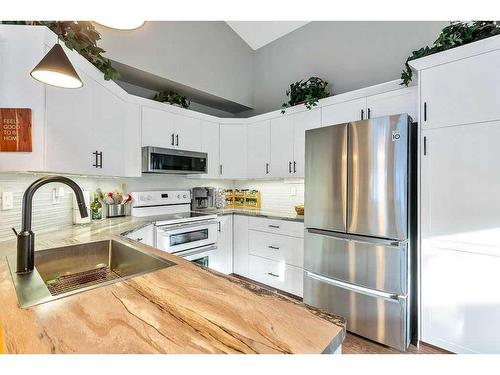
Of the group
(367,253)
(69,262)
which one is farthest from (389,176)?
(69,262)

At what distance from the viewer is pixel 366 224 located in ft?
6.19

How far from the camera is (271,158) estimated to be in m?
3.19

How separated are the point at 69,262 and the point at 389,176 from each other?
2.13 metres

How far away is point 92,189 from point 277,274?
2.15 m

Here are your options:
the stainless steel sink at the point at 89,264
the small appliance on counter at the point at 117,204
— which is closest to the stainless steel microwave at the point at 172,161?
the small appliance on counter at the point at 117,204

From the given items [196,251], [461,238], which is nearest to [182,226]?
[196,251]

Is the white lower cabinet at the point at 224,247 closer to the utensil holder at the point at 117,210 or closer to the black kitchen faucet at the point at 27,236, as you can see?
the utensil holder at the point at 117,210

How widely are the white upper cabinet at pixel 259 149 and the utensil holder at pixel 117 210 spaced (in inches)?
62.7

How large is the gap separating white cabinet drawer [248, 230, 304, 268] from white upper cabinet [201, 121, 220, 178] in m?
0.98

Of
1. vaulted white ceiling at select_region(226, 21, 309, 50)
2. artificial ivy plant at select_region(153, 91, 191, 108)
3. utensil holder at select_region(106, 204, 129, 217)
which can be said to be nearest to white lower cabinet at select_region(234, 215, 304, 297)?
utensil holder at select_region(106, 204, 129, 217)

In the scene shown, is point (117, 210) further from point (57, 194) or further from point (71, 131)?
point (71, 131)

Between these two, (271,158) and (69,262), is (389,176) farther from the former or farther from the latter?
(69,262)

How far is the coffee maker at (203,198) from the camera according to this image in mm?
3418

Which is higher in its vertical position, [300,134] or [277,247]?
[300,134]
